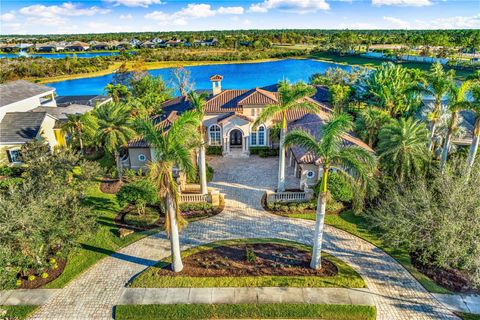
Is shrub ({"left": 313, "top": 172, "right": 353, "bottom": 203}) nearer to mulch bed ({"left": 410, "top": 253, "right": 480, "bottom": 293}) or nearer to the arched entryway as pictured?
mulch bed ({"left": 410, "top": 253, "right": 480, "bottom": 293})

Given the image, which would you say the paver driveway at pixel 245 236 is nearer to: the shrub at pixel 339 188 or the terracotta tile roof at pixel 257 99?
the shrub at pixel 339 188

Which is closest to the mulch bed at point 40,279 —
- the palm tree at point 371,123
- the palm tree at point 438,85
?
the palm tree at point 371,123

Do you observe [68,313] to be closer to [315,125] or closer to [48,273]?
[48,273]

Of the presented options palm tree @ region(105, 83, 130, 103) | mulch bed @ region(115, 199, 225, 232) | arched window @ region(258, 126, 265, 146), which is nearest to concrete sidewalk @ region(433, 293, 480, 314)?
mulch bed @ region(115, 199, 225, 232)

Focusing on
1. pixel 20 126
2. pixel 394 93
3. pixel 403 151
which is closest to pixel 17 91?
pixel 20 126

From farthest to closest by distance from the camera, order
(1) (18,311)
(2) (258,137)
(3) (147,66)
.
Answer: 1. (3) (147,66)
2. (2) (258,137)
3. (1) (18,311)

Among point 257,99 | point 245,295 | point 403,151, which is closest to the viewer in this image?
point 245,295

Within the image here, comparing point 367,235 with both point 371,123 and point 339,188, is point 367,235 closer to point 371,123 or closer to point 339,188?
point 339,188
